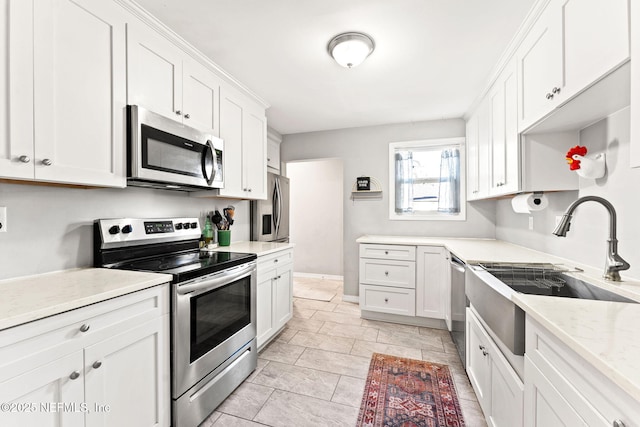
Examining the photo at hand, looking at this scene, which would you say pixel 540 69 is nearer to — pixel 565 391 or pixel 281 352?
pixel 565 391

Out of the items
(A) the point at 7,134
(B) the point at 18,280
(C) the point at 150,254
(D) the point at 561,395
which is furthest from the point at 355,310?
(A) the point at 7,134

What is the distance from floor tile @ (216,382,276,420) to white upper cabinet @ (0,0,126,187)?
1.55 meters

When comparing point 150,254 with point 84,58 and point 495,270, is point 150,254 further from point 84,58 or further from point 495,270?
point 495,270

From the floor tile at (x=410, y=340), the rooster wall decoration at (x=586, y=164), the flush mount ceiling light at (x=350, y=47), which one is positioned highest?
the flush mount ceiling light at (x=350, y=47)

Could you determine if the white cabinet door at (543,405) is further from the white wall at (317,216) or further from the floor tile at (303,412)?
the white wall at (317,216)

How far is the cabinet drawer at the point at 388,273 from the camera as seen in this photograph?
309cm

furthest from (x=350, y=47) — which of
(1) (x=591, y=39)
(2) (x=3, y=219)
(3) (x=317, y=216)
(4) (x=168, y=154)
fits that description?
(3) (x=317, y=216)

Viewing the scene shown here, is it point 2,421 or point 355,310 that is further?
point 355,310

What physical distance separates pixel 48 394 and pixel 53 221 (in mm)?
Answer: 912

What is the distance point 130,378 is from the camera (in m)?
1.27

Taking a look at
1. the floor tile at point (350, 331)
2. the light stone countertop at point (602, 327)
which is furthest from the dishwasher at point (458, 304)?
the light stone countertop at point (602, 327)

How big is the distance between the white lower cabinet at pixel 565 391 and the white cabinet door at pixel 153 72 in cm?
230

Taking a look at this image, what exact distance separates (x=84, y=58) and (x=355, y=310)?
343 centimetres

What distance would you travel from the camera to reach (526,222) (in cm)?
250
